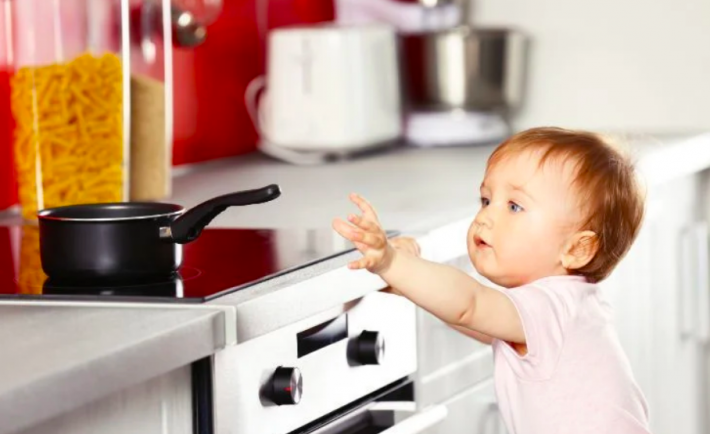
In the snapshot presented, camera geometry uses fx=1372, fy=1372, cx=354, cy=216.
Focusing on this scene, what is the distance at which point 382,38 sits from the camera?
2686 mm

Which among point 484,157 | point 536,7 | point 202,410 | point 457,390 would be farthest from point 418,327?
point 536,7

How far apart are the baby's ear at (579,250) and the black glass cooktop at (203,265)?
266mm

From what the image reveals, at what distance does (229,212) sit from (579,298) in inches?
26.3

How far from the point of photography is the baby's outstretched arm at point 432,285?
1.19 metres

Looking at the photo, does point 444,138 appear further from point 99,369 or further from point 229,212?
point 99,369

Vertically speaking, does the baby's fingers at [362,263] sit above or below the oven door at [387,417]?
above

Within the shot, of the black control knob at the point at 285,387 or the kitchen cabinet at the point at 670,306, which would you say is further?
the kitchen cabinet at the point at 670,306

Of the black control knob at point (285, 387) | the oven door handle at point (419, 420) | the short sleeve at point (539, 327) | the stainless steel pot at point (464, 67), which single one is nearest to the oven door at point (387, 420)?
the oven door handle at point (419, 420)

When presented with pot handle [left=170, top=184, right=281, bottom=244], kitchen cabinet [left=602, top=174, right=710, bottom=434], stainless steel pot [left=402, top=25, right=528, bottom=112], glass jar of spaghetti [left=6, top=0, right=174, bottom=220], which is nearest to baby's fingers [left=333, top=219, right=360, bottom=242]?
pot handle [left=170, top=184, right=281, bottom=244]

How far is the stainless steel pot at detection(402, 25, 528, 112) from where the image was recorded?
2834 mm

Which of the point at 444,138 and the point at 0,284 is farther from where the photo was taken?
the point at 444,138

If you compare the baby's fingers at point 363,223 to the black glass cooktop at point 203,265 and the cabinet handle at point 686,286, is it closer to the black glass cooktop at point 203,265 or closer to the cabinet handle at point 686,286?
the black glass cooktop at point 203,265

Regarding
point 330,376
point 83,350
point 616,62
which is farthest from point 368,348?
point 616,62

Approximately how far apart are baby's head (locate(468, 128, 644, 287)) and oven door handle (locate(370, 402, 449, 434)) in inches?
9.6
